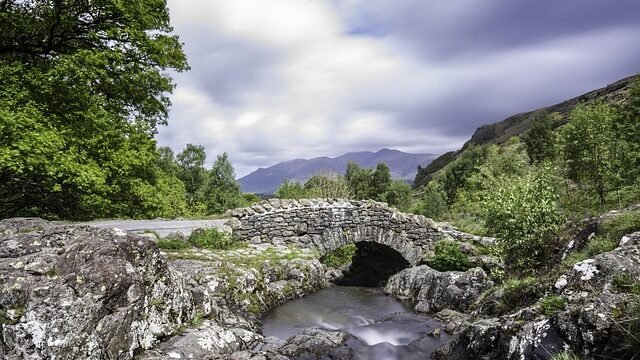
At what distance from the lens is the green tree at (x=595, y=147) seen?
2091 centimetres

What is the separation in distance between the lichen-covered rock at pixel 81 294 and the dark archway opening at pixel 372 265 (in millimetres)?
17296

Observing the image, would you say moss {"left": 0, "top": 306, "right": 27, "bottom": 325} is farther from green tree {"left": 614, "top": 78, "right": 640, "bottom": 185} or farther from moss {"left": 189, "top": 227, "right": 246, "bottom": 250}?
green tree {"left": 614, "top": 78, "right": 640, "bottom": 185}

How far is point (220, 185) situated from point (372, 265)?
29780 mm

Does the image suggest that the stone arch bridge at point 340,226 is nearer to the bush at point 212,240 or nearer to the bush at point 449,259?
the bush at point 449,259

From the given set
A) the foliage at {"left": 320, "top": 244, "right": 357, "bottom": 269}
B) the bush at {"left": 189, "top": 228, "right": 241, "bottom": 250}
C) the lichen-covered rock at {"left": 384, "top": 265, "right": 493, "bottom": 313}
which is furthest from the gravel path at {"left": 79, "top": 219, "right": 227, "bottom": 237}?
the foliage at {"left": 320, "top": 244, "right": 357, "bottom": 269}

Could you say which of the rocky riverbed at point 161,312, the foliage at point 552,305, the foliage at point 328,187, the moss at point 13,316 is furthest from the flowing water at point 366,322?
the foliage at point 328,187

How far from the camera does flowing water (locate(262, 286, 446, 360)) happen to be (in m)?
11.9

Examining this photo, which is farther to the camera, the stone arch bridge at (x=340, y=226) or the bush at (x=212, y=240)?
the stone arch bridge at (x=340, y=226)

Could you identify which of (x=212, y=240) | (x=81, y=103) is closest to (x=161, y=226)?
(x=212, y=240)

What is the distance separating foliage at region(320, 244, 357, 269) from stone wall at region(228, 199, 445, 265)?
30.5 ft

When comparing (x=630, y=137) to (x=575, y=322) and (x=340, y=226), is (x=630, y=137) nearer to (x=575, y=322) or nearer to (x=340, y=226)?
(x=340, y=226)

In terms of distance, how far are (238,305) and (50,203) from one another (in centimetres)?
855

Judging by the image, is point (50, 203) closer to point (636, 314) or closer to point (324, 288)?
point (324, 288)

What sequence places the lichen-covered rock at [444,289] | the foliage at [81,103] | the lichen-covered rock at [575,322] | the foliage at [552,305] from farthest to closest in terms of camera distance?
the lichen-covered rock at [444,289] < the foliage at [81,103] < the foliage at [552,305] < the lichen-covered rock at [575,322]
